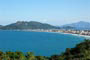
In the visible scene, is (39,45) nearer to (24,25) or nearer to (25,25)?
(25,25)

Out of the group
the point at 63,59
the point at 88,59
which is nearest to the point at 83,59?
the point at 88,59

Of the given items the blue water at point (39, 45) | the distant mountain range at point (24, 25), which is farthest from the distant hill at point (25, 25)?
the blue water at point (39, 45)

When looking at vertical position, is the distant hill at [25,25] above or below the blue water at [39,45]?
above

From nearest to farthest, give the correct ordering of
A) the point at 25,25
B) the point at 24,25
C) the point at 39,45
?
the point at 39,45 → the point at 25,25 → the point at 24,25

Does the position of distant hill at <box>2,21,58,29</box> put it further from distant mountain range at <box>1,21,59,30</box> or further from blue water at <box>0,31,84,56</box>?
blue water at <box>0,31,84,56</box>

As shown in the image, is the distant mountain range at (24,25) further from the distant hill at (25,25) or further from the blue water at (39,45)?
the blue water at (39,45)

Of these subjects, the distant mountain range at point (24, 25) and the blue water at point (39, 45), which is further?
the distant mountain range at point (24, 25)

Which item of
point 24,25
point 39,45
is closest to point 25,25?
point 24,25

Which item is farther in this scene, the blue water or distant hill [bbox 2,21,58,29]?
distant hill [bbox 2,21,58,29]

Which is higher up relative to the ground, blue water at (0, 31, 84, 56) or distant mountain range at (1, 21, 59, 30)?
distant mountain range at (1, 21, 59, 30)

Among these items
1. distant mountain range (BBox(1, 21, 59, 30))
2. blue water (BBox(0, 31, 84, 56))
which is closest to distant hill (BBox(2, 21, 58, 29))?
distant mountain range (BBox(1, 21, 59, 30))

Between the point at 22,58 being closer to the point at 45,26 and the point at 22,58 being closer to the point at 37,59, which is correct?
the point at 37,59
